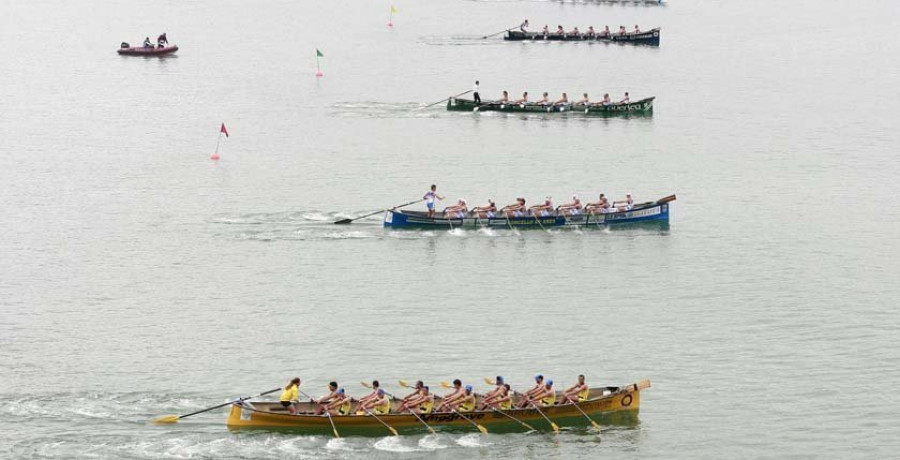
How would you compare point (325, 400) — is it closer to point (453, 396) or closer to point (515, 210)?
point (453, 396)

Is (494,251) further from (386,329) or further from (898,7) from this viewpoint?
(898,7)

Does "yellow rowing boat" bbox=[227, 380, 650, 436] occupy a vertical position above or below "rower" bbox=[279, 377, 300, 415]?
below

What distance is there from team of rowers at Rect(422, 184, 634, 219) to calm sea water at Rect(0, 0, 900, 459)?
1234 millimetres

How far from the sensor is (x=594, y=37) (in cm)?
13750

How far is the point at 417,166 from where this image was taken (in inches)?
3189

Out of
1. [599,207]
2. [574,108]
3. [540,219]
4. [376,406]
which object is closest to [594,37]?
[574,108]

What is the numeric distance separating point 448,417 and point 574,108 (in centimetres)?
5872

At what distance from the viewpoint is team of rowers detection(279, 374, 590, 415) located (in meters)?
42.3

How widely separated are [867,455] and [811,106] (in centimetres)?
6661

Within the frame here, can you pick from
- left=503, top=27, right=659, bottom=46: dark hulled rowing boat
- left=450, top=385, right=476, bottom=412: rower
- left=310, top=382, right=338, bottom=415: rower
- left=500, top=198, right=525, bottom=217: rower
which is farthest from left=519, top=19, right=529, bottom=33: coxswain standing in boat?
left=310, top=382, right=338, bottom=415: rower

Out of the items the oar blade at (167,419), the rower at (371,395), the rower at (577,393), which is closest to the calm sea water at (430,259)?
the oar blade at (167,419)

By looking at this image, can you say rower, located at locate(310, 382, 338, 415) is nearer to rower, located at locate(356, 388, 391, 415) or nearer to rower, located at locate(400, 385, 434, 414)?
rower, located at locate(356, 388, 391, 415)

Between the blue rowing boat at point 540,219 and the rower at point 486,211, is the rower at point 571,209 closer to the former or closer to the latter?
the blue rowing boat at point 540,219

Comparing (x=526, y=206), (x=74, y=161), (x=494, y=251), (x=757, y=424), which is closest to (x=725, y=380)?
(x=757, y=424)
